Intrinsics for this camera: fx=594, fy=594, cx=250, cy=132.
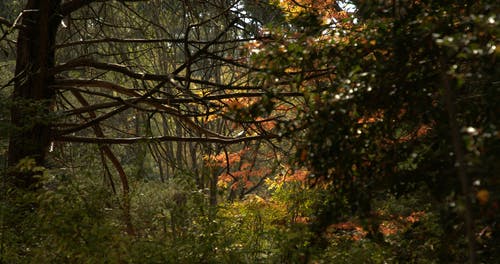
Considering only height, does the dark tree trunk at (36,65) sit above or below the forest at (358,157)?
above

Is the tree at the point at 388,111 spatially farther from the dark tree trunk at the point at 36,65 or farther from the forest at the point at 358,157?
the dark tree trunk at the point at 36,65

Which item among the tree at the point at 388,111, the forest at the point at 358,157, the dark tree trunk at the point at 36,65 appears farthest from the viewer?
the dark tree trunk at the point at 36,65

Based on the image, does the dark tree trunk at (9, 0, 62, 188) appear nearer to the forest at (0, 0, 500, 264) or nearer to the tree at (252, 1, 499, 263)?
the forest at (0, 0, 500, 264)

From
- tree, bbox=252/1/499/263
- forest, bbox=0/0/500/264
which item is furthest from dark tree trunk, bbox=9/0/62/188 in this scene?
tree, bbox=252/1/499/263

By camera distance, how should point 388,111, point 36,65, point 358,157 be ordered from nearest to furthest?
1. point 358,157
2. point 388,111
3. point 36,65

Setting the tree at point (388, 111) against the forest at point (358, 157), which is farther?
the tree at point (388, 111)

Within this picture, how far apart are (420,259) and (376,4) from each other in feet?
6.41

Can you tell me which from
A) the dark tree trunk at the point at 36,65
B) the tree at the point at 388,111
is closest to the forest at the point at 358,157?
the tree at the point at 388,111

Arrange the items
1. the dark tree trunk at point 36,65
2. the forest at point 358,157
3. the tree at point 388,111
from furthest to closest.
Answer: the dark tree trunk at point 36,65
the tree at point 388,111
the forest at point 358,157

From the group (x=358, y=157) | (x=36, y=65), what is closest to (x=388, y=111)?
(x=358, y=157)

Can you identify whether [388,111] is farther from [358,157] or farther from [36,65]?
[36,65]

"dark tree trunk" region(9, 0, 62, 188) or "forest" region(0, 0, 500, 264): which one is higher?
"dark tree trunk" region(9, 0, 62, 188)

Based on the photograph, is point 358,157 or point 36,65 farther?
point 36,65

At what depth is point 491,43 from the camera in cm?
406
